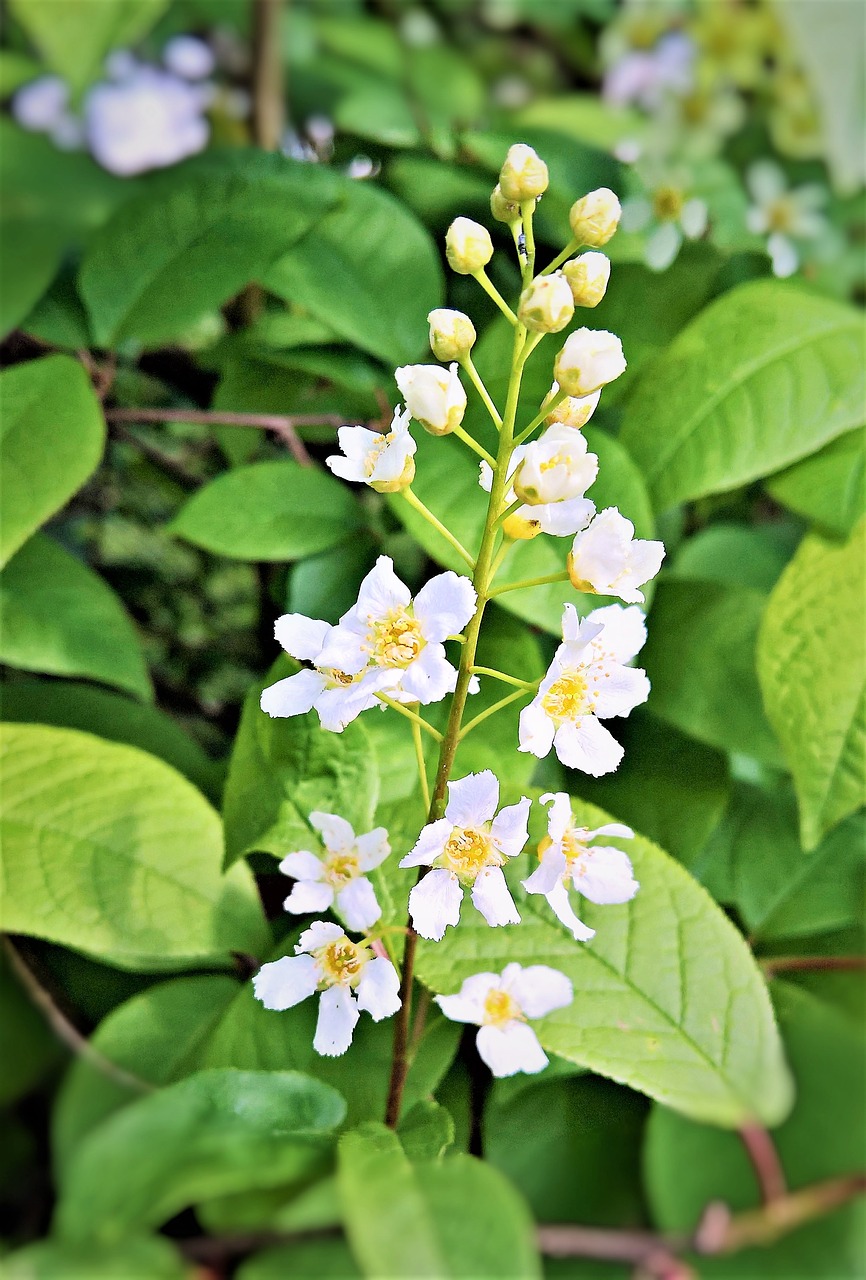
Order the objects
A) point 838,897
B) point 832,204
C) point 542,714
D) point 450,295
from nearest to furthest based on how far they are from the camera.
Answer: point 542,714
point 838,897
point 450,295
point 832,204

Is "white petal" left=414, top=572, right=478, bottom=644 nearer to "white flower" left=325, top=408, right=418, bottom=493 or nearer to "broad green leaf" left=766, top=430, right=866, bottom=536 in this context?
"white flower" left=325, top=408, right=418, bottom=493

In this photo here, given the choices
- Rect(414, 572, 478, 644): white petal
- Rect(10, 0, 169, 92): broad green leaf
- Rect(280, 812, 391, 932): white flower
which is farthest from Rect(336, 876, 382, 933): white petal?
Rect(10, 0, 169, 92): broad green leaf

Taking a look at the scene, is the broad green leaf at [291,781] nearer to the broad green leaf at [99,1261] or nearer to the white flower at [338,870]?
the white flower at [338,870]

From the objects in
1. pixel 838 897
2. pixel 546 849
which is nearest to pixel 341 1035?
pixel 546 849

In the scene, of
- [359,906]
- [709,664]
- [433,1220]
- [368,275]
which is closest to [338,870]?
[359,906]

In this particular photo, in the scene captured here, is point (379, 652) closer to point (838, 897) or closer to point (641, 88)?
point (838, 897)

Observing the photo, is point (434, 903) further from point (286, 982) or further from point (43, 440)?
point (43, 440)

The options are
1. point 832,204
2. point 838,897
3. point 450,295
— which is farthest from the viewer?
point 832,204
